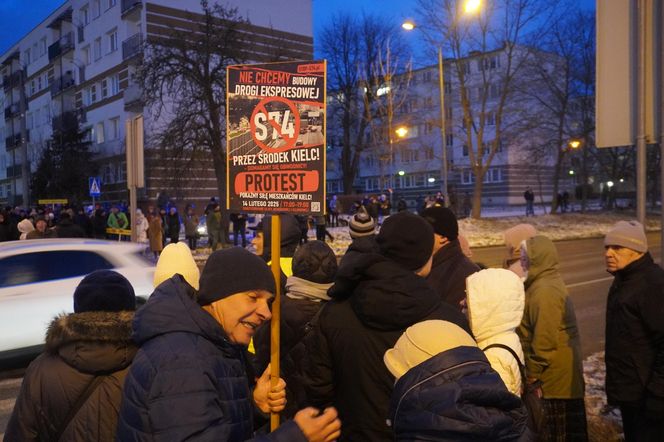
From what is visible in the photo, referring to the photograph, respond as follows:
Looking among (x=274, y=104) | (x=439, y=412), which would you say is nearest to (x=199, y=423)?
(x=439, y=412)

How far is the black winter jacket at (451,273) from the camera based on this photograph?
393 centimetres

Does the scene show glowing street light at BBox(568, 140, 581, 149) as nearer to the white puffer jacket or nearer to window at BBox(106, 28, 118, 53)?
window at BBox(106, 28, 118, 53)

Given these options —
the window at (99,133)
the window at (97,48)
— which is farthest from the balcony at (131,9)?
the window at (99,133)

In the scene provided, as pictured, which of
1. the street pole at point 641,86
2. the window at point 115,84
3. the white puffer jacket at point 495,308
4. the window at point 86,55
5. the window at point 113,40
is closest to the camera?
the white puffer jacket at point 495,308

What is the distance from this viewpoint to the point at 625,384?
11.7 feet

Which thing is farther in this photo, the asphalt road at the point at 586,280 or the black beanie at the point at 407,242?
the asphalt road at the point at 586,280

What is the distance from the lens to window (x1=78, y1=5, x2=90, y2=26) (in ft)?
152

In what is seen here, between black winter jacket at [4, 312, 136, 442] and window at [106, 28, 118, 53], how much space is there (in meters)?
44.8

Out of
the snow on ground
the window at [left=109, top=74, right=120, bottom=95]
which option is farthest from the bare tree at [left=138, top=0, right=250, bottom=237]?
the window at [left=109, top=74, right=120, bottom=95]

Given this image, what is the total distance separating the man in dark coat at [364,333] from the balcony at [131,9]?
40772 mm

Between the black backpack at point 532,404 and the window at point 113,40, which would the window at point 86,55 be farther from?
the black backpack at point 532,404

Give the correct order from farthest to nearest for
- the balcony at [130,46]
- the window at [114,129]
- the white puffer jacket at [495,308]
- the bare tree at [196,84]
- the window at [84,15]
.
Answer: the window at [84,15], the window at [114,129], the balcony at [130,46], the bare tree at [196,84], the white puffer jacket at [495,308]

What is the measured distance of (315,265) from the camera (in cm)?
378

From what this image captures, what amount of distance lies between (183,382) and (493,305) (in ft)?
5.49
